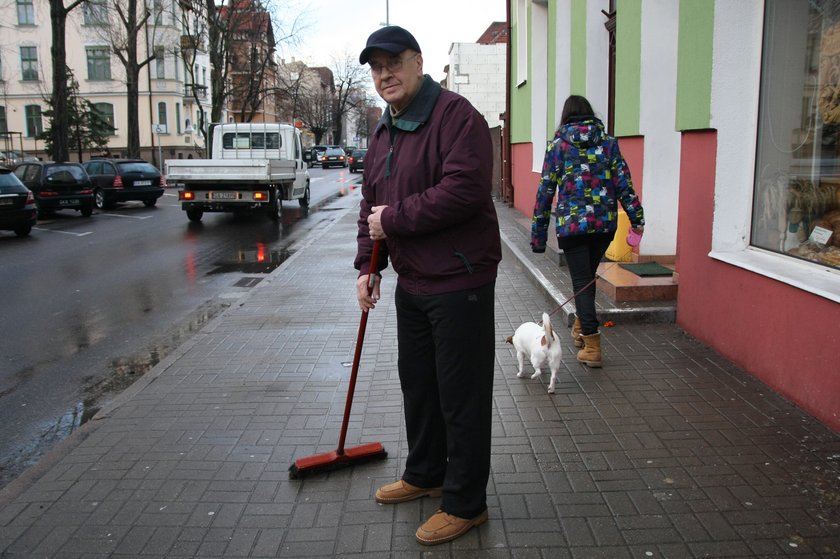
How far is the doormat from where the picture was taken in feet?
24.4

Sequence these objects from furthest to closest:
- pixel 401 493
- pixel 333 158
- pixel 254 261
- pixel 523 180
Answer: pixel 333 158 < pixel 523 180 < pixel 254 261 < pixel 401 493

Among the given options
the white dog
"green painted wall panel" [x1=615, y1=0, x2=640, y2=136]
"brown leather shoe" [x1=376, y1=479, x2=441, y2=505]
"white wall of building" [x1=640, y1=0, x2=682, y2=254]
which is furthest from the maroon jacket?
"green painted wall panel" [x1=615, y1=0, x2=640, y2=136]

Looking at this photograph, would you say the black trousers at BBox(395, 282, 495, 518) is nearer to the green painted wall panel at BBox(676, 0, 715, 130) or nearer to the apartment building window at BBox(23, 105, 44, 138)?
the green painted wall panel at BBox(676, 0, 715, 130)

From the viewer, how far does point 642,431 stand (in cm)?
434

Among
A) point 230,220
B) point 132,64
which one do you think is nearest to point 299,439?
point 230,220

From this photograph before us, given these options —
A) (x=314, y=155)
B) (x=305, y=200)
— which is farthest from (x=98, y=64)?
(x=305, y=200)

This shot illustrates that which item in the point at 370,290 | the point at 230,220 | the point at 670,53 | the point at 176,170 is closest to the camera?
the point at 370,290

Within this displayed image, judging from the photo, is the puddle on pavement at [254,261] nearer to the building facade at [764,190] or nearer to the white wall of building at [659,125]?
the white wall of building at [659,125]

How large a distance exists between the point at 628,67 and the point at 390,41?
603cm

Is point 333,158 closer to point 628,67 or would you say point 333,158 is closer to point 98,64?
point 98,64

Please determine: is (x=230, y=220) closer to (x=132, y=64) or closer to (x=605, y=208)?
(x=605, y=208)

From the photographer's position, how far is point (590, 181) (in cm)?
545

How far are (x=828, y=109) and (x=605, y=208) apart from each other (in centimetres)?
158

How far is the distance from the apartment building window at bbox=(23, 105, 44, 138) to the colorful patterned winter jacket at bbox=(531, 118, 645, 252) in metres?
58.7
